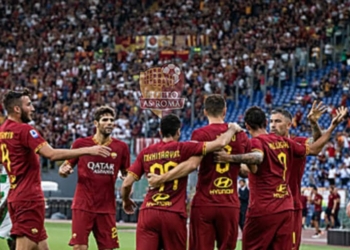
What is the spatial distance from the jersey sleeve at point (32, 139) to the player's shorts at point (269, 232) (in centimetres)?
282

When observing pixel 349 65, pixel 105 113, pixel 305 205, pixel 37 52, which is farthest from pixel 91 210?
pixel 37 52

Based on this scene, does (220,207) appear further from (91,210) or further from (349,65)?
(349,65)

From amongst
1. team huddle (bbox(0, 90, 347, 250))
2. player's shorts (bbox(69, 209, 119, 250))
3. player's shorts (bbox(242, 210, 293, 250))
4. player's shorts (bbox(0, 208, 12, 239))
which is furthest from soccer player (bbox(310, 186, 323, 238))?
player's shorts (bbox(242, 210, 293, 250))

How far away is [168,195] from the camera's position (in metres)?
12.1

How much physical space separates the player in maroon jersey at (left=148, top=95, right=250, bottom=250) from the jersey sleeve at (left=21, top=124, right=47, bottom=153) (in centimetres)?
190

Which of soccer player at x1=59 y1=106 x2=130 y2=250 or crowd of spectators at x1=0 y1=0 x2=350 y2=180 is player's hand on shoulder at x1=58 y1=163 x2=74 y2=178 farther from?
crowd of spectators at x1=0 y1=0 x2=350 y2=180

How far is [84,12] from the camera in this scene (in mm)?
57156

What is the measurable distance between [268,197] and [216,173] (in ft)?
2.65

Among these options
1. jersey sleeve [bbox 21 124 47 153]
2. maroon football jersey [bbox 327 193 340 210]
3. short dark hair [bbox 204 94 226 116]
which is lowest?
maroon football jersey [bbox 327 193 340 210]

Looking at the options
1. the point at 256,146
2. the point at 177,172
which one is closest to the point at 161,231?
the point at 177,172

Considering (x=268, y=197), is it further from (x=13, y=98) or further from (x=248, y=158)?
(x=13, y=98)

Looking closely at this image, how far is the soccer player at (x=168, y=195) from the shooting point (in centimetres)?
1205

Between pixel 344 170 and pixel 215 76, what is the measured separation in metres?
11.5

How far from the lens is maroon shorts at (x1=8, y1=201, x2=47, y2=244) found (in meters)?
12.8
